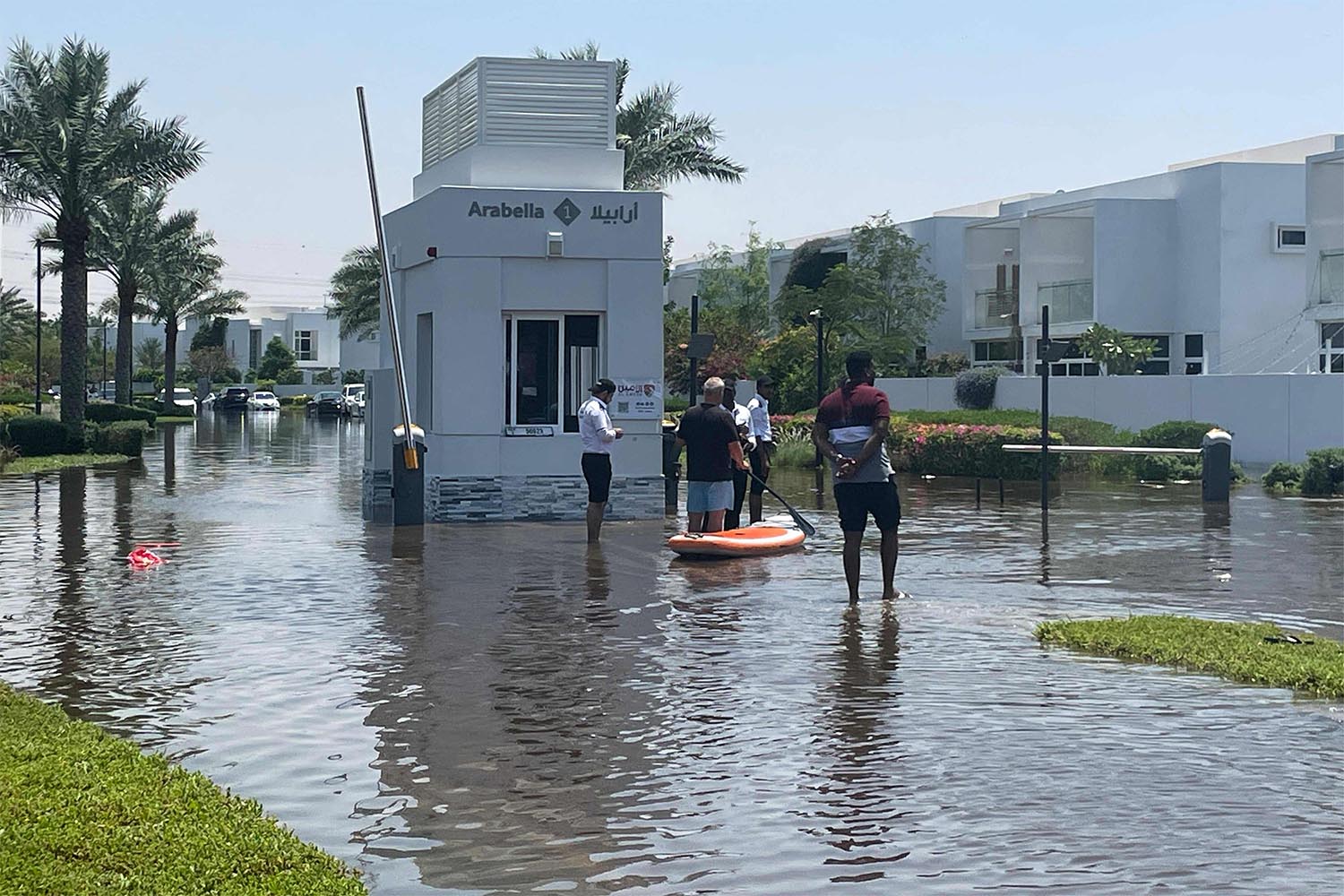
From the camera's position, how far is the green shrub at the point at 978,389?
141 ft

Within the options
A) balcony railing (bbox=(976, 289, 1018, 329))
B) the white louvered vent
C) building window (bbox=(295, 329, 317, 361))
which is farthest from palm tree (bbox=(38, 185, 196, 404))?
building window (bbox=(295, 329, 317, 361))

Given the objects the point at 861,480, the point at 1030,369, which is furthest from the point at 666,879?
the point at 1030,369

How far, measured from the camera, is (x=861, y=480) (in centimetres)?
1318

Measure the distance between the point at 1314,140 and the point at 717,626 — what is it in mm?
44746

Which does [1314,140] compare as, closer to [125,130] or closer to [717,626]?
[125,130]

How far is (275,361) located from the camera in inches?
4993

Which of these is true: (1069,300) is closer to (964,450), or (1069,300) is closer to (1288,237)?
(1288,237)

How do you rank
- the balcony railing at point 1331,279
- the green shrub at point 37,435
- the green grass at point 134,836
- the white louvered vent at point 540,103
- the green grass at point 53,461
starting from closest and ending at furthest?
the green grass at point 134,836
the white louvered vent at point 540,103
the green grass at point 53,461
the green shrub at point 37,435
the balcony railing at point 1331,279

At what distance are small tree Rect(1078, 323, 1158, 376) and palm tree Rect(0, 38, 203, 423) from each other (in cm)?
2338

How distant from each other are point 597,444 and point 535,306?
12.6 ft

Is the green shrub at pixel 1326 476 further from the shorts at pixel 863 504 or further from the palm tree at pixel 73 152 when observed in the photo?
the palm tree at pixel 73 152

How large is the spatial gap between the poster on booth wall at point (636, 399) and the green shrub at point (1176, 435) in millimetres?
13236

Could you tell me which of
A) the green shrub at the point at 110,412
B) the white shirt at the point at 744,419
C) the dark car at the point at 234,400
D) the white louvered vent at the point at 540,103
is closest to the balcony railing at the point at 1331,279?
the white louvered vent at the point at 540,103

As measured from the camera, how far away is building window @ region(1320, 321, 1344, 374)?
43.4 meters
